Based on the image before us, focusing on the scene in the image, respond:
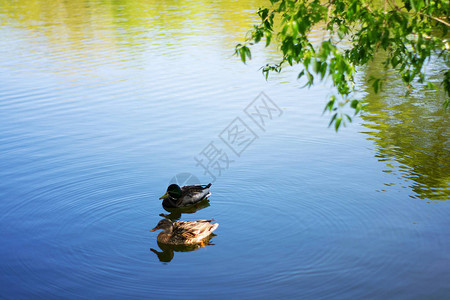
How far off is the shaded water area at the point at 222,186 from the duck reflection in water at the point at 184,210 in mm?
52

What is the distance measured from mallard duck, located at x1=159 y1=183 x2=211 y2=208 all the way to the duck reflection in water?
0.07 metres

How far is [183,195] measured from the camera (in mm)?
10852

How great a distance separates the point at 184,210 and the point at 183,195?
301 mm

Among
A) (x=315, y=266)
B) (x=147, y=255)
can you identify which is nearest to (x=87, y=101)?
(x=147, y=255)

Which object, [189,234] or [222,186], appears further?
[222,186]

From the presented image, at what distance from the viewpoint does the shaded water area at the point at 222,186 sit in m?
8.10

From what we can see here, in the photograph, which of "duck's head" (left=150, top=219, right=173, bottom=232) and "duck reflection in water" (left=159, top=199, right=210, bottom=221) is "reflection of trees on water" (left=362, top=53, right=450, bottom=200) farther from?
"duck's head" (left=150, top=219, right=173, bottom=232)

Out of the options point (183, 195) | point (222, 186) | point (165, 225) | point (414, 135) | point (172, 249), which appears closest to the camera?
point (172, 249)

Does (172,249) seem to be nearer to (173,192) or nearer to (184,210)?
(173,192)

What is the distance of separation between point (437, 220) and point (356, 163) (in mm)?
Result: 2991

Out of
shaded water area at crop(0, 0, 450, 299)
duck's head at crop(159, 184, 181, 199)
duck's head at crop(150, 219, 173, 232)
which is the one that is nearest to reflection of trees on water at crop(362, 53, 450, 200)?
shaded water area at crop(0, 0, 450, 299)

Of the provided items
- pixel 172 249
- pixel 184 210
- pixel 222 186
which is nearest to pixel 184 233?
pixel 172 249

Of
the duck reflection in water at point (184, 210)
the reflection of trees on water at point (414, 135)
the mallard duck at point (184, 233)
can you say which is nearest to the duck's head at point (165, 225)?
the mallard duck at point (184, 233)

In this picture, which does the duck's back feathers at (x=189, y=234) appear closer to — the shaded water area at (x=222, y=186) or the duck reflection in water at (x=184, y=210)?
the shaded water area at (x=222, y=186)
